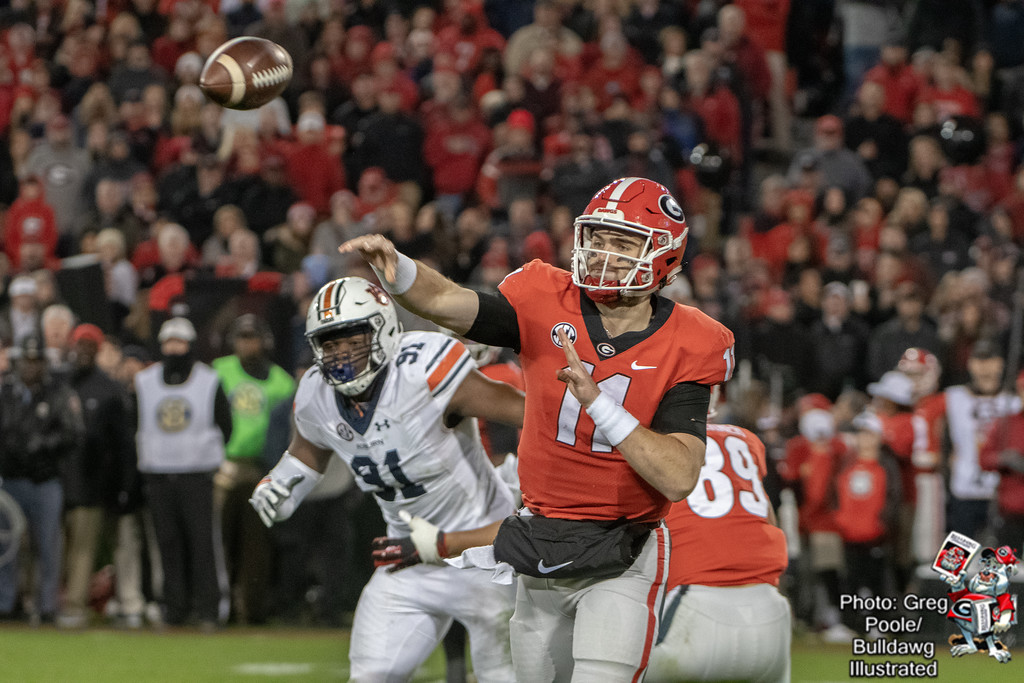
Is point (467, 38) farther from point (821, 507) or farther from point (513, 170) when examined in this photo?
point (821, 507)

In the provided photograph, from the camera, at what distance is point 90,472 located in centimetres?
975

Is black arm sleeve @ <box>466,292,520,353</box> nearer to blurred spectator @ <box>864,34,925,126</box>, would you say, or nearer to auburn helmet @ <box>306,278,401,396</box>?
auburn helmet @ <box>306,278,401,396</box>

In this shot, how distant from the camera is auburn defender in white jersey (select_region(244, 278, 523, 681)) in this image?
510cm

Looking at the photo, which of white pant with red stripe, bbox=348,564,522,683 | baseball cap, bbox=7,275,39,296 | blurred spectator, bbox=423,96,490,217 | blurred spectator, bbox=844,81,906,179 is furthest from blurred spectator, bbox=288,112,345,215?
white pant with red stripe, bbox=348,564,522,683

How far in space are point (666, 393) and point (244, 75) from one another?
107 inches

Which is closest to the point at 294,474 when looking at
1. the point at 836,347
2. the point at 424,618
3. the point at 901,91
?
the point at 424,618

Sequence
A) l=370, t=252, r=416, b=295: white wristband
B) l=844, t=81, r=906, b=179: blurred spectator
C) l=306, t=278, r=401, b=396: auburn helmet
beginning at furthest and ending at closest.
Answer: l=844, t=81, r=906, b=179: blurred spectator → l=306, t=278, r=401, b=396: auburn helmet → l=370, t=252, r=416, b=295: white wristband

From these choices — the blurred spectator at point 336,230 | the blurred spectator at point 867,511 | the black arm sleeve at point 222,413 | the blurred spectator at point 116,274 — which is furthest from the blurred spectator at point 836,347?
the blurred spectator at point 116,274

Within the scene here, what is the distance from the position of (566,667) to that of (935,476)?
579cm

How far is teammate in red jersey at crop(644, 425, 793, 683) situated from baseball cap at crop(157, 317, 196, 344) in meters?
5.38

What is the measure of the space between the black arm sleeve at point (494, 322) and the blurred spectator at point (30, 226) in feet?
26.1

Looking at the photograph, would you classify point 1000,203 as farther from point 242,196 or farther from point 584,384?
point 584,384

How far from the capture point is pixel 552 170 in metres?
11.4

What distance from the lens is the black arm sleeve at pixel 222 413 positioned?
31.0ft
